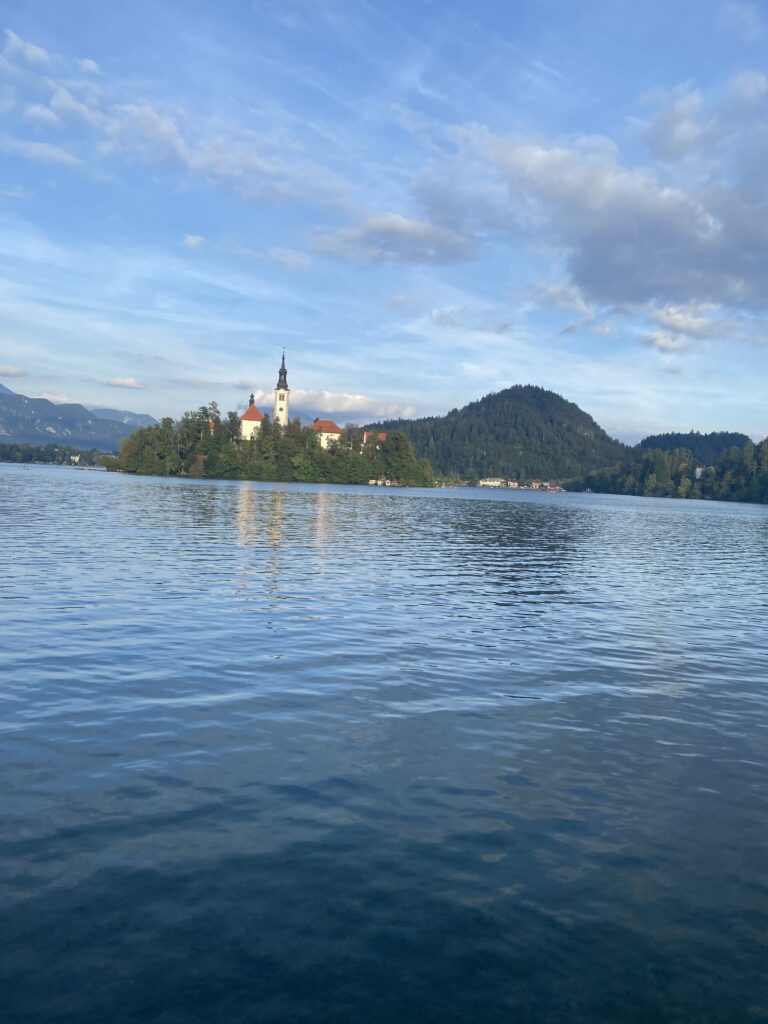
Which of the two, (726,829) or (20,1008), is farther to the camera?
(726,829)

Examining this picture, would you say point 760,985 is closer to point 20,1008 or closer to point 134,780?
point 20,1008

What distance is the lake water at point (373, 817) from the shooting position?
8320mm

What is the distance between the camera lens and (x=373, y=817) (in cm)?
1234

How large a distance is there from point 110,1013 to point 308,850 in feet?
12.7

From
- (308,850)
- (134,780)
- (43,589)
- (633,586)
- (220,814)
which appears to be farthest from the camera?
(633,586)

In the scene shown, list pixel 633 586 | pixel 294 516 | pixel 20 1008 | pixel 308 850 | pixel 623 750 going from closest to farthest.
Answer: pixel 20 1008 < pixel 308 850 < pixel 623 750 < pixel 633 586 < pixel 294 516

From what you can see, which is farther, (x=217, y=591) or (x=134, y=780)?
(x=217, y=591)

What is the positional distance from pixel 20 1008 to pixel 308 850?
436 centimetres

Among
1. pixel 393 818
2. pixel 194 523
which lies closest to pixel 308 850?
pixel 393 818

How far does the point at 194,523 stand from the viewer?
71188 mm

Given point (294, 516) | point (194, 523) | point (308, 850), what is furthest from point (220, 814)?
point (294, 516)

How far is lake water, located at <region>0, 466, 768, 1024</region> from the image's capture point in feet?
27.3

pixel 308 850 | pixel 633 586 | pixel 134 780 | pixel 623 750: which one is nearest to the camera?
pixel 308 850

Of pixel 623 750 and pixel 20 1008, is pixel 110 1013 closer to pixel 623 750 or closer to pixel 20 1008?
pixel 20 1008
